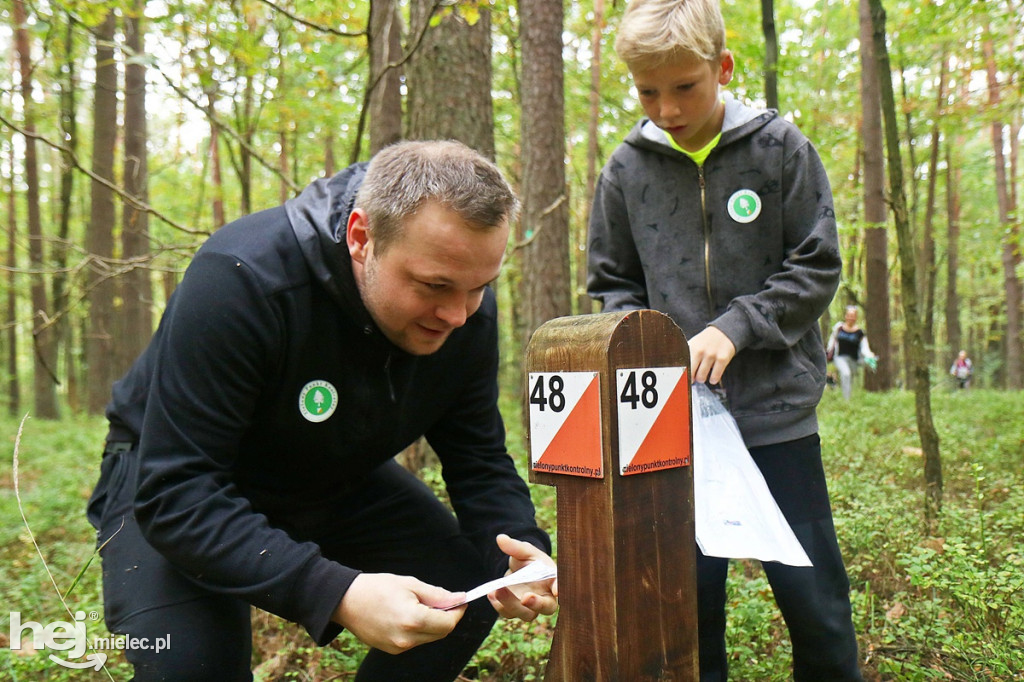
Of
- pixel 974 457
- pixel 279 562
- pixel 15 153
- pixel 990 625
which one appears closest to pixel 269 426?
pixel 279 562

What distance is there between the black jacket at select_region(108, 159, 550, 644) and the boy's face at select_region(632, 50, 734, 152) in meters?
0.77

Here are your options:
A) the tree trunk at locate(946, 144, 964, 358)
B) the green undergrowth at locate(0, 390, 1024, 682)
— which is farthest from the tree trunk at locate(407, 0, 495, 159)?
the tree trunk at locate(946, 144, 964, 358)

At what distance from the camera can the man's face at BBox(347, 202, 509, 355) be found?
5.79 feet

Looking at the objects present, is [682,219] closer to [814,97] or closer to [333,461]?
[333,461]

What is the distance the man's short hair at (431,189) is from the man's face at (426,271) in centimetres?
2

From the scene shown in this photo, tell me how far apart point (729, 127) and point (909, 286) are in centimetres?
220

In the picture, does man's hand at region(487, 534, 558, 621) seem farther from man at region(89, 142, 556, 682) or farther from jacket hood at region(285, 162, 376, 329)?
jacket hood at region(285, 162, 376, 329)

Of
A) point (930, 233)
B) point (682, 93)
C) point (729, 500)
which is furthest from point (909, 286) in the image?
point (930, 233)

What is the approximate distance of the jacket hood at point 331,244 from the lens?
196cm

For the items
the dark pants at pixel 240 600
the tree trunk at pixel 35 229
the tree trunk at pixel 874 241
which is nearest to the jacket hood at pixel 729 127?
the dark pants at pixel 240 600

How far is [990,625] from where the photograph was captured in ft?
8.19

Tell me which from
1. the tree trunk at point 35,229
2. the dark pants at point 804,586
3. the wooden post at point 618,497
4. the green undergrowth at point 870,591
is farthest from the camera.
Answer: the tree trunk at point 35,229

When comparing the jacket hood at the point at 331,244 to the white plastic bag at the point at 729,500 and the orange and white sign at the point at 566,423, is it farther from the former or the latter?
the white plastic bag at the point at 729,500

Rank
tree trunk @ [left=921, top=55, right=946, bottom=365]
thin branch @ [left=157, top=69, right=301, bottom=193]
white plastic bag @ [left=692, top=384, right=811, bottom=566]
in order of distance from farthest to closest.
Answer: tree trunk @ [left=921, top=55, right=946, bottom=365] → thin branch @ [left=157, top=69, right=301, bottom=193] → white plastic bag @ [left=692, top=384, right=811, bottom=566]
